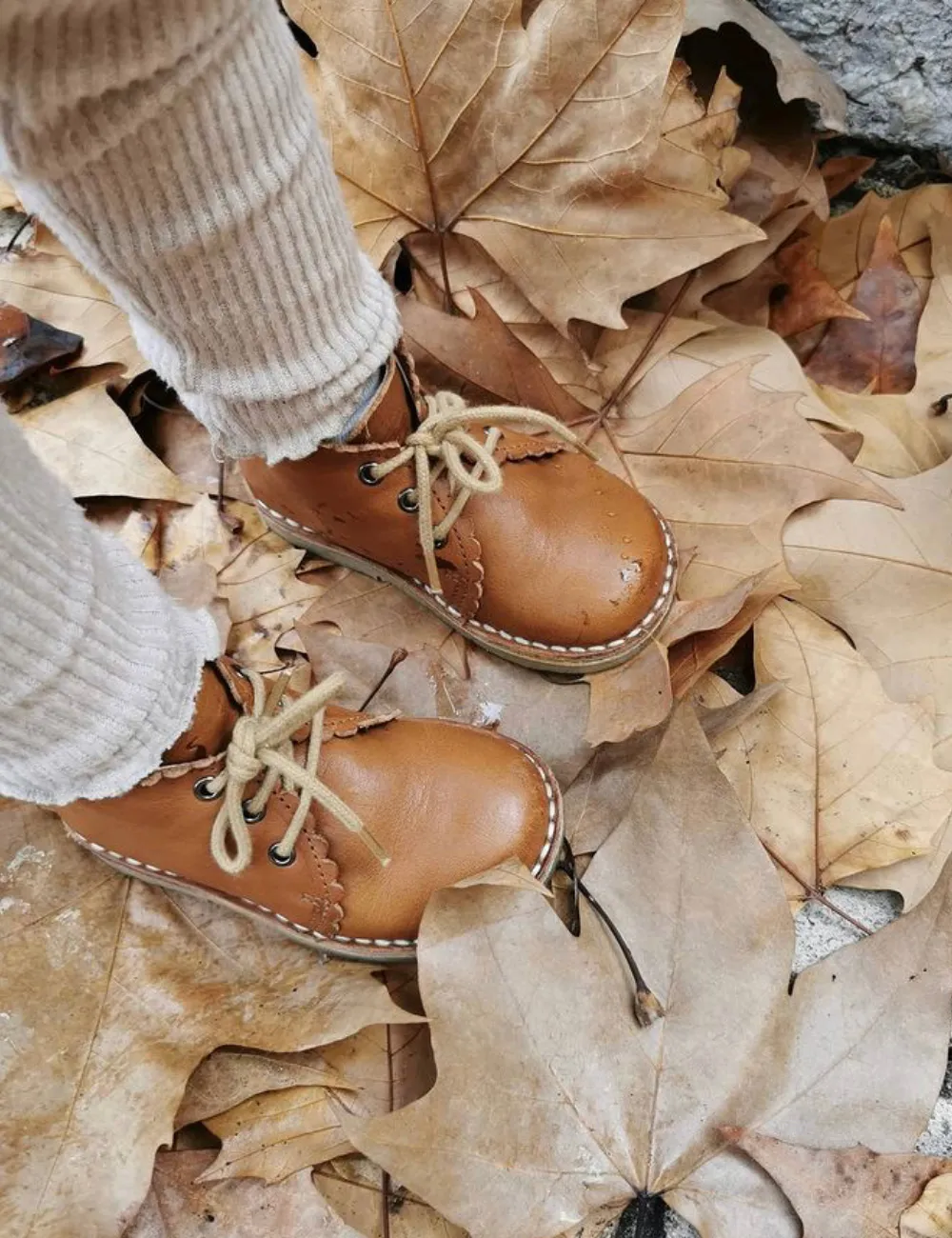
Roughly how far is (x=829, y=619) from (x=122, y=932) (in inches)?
30.1

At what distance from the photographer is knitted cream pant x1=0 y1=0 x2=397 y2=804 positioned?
0.54m

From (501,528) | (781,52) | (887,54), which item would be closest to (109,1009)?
(501,528)

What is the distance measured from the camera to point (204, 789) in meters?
0.84

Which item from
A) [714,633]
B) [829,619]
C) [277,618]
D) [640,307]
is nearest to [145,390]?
[277,618]

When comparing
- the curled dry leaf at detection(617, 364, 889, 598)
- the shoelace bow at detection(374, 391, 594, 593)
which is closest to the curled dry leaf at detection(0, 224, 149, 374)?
the shoelace bow at detection(374, 391, 594, 593)

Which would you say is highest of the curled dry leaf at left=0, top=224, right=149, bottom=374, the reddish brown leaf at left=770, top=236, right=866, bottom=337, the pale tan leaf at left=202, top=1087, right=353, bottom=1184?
the reddish brown leaf at left=770, top=236, right=866, bottom=337

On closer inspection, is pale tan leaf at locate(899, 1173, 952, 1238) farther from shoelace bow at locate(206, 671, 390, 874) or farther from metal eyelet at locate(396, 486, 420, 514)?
metal eyelet at locate(396, 486, 420, 514)

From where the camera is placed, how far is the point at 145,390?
124 cm

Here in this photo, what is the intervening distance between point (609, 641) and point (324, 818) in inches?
13.2

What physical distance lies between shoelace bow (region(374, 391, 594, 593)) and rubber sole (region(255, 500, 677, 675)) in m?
0.07

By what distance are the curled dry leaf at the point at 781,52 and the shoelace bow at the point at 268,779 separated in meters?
0.84

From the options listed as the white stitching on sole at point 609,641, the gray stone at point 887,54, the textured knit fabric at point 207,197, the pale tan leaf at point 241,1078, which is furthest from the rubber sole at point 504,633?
the gray stone at point 887,54

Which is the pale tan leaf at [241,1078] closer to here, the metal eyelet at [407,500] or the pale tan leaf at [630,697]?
the pale tan leaf at [630,697]

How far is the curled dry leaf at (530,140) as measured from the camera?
1.08 m
